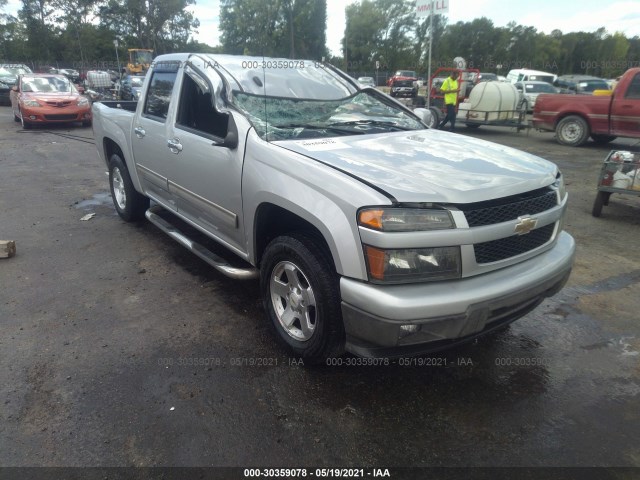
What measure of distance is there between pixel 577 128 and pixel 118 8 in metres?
45.1

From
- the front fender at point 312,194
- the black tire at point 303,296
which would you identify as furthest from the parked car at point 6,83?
the black tire at point 303,296

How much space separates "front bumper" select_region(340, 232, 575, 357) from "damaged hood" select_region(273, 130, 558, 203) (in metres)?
0.45

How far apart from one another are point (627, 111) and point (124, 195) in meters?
11.0

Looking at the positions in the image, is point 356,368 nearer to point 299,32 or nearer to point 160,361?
point 160,361

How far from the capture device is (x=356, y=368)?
2.93 meters

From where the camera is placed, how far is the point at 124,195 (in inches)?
219

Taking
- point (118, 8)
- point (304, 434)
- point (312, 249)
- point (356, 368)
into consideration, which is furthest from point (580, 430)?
point (118, 8)

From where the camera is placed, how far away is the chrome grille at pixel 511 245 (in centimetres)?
241

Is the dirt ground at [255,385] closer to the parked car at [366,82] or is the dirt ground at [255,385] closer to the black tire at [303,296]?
the black tire at [303,296]

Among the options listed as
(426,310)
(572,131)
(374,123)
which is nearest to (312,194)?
(426,310)

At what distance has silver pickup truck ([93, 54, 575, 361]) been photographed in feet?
7.48

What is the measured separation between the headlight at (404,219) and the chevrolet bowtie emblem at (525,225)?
1.58 feet

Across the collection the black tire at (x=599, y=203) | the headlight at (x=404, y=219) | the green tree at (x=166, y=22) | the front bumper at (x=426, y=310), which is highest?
the green tree at (x=166, y=22)

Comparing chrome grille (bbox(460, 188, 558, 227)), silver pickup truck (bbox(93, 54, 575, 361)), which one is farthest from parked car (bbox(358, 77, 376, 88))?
chrome grille (bbox(460, 188, 558, 227))
